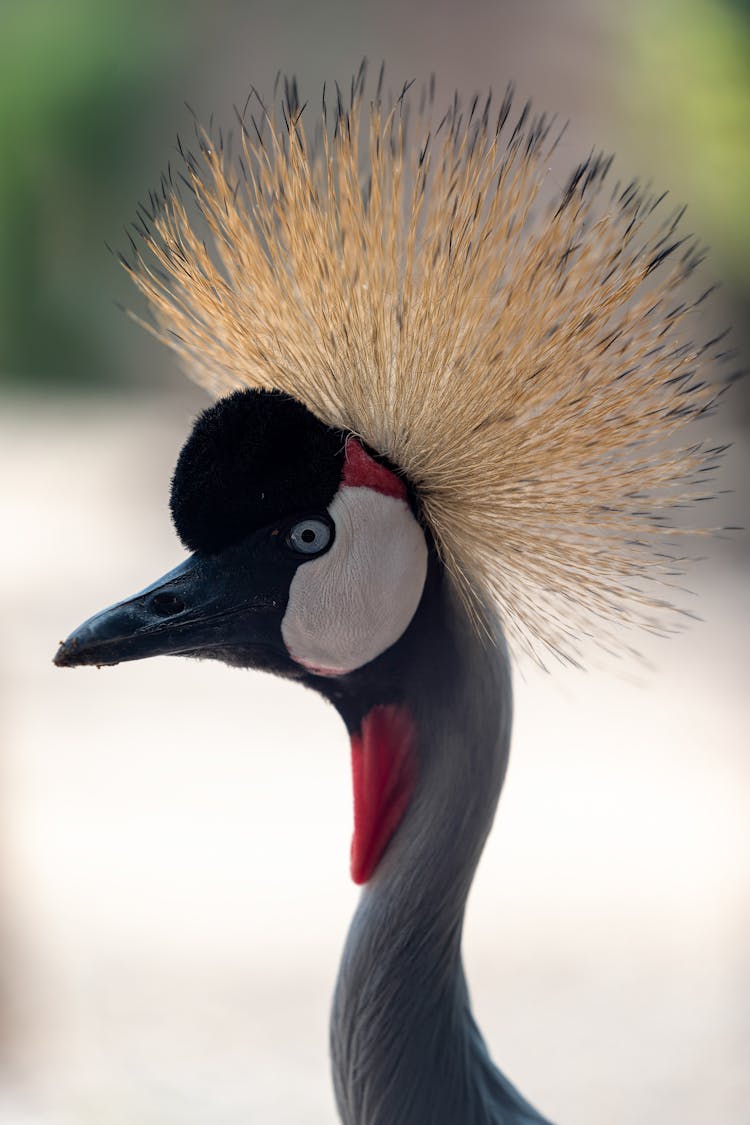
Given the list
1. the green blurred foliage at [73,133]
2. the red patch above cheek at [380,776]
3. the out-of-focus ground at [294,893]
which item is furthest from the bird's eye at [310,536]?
the green blurred foliage at [73,133]

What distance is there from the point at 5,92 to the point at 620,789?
426cm

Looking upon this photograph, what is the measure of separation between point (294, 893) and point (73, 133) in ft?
14.0

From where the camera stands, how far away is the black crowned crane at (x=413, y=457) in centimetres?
67

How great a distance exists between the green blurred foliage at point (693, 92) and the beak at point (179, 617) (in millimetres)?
3325

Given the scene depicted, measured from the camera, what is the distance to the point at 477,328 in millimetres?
690

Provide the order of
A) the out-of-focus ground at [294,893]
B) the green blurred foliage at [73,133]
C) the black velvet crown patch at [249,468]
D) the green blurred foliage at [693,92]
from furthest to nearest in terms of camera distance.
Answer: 1. the green blurred foliage at [73,133]
2. the green blurred foliage at [693,92]
3. the out-of-focus ground at [294,893]
4. the black velvet crown patch at [249,468]

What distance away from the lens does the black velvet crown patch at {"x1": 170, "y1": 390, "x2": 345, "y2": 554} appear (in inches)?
25.6

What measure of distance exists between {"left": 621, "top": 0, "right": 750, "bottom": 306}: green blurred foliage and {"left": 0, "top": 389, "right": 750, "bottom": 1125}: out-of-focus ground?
4.53 feet

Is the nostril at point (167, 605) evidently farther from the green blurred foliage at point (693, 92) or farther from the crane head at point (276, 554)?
the green blurred foliage at point (693, 92)

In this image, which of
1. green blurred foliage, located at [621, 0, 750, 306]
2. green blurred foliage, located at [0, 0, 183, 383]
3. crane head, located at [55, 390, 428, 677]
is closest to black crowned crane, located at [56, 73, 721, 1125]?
crane head, located at [55, 390, 428, 677]

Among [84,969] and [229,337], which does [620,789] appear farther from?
[229,337]

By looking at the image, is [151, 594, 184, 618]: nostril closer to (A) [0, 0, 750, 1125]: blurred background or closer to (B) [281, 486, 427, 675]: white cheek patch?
(B) [281, 486, 427, 675]: white cheek patch

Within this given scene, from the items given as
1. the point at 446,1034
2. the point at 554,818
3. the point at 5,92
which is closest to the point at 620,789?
the point at 554,818

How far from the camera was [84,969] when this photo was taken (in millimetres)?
2059
